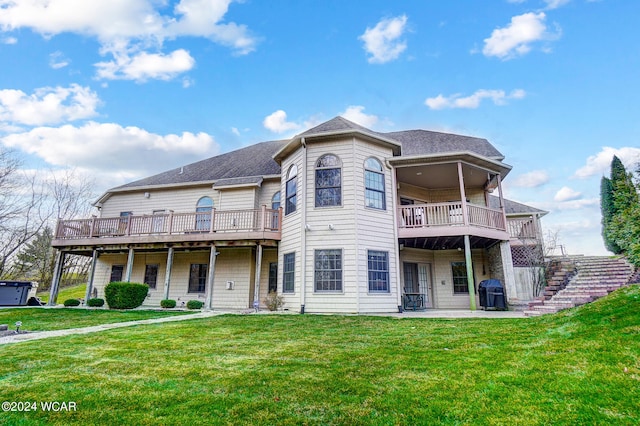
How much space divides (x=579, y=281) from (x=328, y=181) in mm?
8140

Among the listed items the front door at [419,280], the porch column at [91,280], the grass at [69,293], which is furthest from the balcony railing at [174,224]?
the grass at [69,293]

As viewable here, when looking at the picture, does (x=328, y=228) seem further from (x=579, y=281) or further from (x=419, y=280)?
(x=579, y=281)

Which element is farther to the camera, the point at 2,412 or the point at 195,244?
the point at 195,244

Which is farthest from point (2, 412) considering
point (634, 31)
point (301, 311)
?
point (634, 31)

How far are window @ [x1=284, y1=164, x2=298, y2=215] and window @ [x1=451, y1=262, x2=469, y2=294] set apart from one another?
7.37 metres

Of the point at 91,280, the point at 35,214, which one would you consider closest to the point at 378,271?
the point at 91,280

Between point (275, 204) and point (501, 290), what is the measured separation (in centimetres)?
929

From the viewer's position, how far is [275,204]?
14211 mm

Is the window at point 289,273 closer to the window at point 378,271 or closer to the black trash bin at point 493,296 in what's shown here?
the window at point 378,271

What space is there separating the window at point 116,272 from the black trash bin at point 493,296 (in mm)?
16033

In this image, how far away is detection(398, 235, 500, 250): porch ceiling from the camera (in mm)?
11965

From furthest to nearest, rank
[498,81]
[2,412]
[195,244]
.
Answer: [498,81] → [195,244] → [2,412]

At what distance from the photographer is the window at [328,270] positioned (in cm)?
1060

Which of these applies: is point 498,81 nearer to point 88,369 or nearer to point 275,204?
point 275,204
